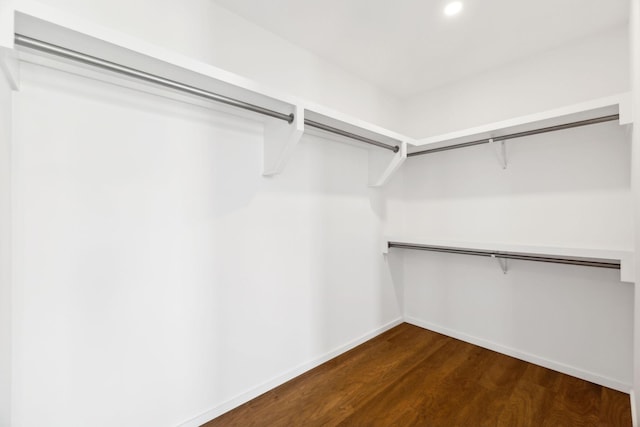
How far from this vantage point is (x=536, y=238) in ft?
7.34

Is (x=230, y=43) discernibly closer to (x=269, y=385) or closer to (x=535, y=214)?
(x=269, y=385)

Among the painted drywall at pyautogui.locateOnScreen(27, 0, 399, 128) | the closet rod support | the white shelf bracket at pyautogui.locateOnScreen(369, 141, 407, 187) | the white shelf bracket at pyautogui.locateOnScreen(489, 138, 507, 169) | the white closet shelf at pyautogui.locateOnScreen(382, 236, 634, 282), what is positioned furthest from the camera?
the white shelf bracket at pyautogui.locateOnScreen(369, 141, 407, 187)

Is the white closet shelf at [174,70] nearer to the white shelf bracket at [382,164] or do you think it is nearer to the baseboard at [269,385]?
the white shelf bracket at [382,164]

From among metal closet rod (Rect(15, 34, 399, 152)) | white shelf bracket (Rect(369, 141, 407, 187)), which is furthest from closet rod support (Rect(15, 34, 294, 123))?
white shelf bracket (Rect(369, 141, 407, 187))

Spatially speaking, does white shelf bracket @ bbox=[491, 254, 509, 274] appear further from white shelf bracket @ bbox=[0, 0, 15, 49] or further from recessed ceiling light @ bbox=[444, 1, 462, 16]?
white shelf bracket @ bbox=[0, 0, 15, 49]

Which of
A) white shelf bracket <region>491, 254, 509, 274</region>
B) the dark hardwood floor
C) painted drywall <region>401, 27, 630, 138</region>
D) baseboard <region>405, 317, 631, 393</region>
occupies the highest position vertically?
painted drywall <region>401, 27, 630, 138</region>

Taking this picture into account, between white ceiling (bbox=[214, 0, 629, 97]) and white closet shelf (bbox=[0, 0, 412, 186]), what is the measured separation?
0.66 metres

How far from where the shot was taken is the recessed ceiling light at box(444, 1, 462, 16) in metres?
1.71

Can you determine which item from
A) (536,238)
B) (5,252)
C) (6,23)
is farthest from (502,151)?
(5,252)

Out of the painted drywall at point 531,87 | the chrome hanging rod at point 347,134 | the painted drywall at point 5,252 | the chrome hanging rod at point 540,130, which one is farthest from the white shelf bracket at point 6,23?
the painted drywall at point 531,87

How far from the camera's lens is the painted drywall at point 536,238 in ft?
6.36

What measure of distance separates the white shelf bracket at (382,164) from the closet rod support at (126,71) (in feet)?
3.87

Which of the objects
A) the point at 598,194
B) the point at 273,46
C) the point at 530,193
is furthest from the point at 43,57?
the point at 598,194

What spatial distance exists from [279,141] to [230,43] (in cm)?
69
